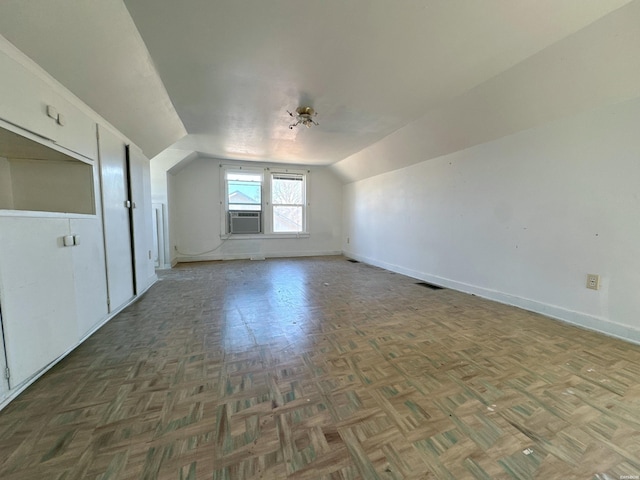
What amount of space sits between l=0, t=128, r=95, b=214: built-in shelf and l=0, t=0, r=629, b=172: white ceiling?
552 millimetres

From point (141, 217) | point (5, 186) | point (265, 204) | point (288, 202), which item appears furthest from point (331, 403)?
point (288, 202)

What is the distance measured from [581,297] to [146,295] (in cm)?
483

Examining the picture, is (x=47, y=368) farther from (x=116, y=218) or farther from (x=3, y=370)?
(x=116, y=218)

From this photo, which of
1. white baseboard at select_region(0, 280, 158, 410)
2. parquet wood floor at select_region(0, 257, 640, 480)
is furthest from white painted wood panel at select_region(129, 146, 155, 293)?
parquet wood floor at select_region(0, 257, 640, 480)

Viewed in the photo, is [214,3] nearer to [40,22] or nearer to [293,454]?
[40,22]

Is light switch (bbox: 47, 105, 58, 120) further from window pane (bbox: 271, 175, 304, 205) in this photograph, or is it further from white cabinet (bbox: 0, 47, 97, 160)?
window pane (bbox: 271, 175, 304, 205)

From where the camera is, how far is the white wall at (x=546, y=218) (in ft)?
6.63

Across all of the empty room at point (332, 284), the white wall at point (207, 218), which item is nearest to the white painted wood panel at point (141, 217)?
the empty room at point (332, 284)

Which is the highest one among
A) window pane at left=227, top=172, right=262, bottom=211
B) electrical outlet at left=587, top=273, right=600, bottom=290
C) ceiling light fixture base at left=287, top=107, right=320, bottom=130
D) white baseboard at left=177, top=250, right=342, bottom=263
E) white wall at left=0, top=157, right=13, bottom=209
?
ceiling light fixture base at left=287, top=107, right=320, bottom=130

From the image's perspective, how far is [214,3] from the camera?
1.49m

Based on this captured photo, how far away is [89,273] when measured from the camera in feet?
6.78

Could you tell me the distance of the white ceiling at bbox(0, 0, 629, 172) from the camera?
1493 millimetres

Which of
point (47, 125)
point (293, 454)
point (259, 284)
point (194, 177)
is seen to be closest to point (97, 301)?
point (47, 125)

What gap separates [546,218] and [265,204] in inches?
205
